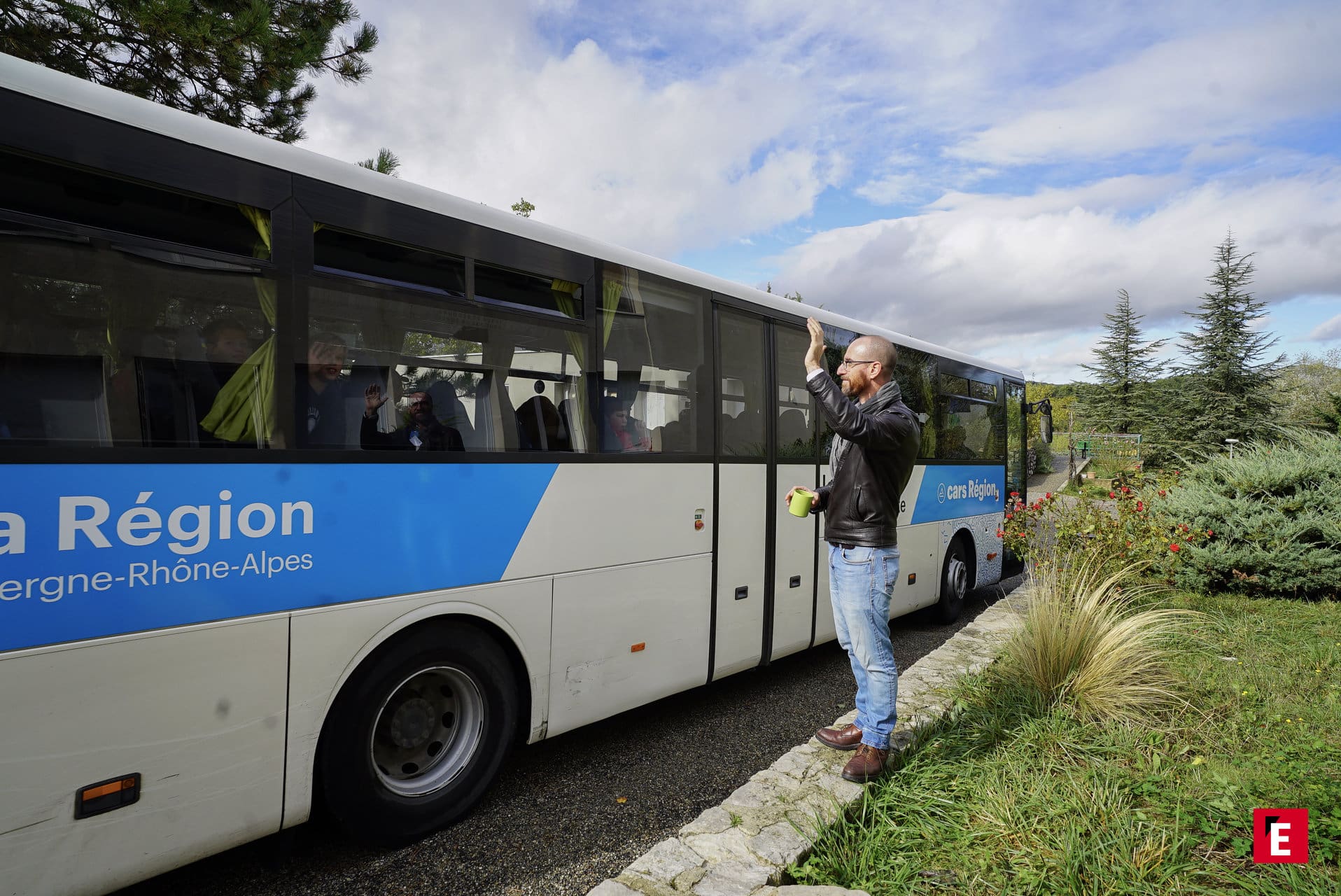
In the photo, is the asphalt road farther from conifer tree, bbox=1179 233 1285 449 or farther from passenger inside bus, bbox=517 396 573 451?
conifer tree, bbox=1179 233 1285 449

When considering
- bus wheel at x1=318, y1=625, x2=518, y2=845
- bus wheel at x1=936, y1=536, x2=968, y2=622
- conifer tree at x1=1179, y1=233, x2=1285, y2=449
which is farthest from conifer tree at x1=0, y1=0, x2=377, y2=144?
conifer tree at x1=1179, y1=233, x2=1285, y2=449

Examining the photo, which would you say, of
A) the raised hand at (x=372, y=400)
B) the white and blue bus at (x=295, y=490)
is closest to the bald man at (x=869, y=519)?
the white and blue bus at (x=295, y=490)

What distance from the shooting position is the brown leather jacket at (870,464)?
3.59m

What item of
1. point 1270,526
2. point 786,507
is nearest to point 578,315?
point 786,507

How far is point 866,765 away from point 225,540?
9.49ft

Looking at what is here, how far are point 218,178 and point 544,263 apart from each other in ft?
5.08

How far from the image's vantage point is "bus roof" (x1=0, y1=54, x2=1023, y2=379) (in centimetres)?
250

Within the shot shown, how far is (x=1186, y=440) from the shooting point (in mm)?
32219

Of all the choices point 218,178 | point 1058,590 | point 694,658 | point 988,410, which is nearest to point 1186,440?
point 988,410

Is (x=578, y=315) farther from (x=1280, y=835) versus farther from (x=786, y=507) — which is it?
(x=1280, y=835)

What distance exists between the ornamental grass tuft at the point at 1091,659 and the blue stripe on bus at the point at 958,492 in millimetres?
2123

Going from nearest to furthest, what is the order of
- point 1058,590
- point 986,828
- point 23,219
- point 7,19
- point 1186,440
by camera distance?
point 23,219 < point 986,828 < point 1058,590 < point 7,19 < point 1186,440

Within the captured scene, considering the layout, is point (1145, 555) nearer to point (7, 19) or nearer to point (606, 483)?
point (606, 483)

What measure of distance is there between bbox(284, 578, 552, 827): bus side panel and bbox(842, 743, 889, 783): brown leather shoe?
181 cm
